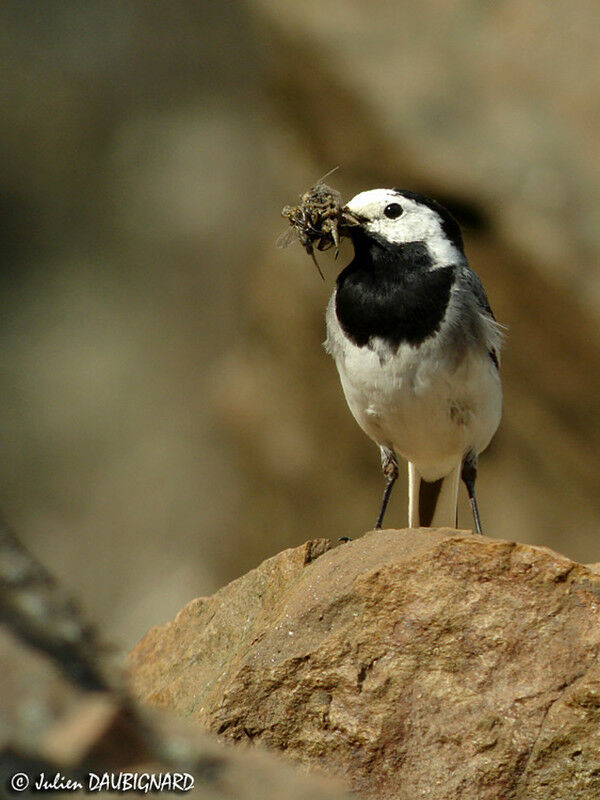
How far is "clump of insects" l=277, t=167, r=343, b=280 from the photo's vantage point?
4.82 meters

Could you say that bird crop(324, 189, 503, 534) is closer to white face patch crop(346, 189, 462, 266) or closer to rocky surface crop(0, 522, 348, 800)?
white face patch crop(346, 189, 462, 266)

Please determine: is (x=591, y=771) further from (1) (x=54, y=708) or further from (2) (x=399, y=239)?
(2) (x=399, y=239)

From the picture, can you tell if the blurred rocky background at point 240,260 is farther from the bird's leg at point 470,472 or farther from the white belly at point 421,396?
the white belly at point 421,396

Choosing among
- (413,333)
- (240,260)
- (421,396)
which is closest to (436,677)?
(421,396)

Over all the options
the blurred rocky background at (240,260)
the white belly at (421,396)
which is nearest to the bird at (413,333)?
the white belly at (421,396)

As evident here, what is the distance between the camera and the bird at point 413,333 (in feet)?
15.3

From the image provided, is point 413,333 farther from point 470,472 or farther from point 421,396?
point 470,472

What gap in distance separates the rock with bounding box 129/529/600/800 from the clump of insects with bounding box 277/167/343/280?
1.52 m

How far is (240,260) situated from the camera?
351 inches

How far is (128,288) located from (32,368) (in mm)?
995

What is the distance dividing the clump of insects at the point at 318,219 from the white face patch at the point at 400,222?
3.0 inches

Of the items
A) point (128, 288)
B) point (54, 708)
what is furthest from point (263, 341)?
point (54, 708)

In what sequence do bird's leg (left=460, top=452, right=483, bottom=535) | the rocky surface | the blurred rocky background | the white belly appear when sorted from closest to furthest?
the rocky surface < the white belly < bird's leg (left=460, top=452, right=483, bottom=535) < the blurred rocky background

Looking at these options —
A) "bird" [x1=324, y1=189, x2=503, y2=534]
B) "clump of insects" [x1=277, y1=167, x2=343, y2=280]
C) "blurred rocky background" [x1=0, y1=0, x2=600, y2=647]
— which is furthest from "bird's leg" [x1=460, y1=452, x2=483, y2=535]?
"blurred rocky background" [x1=0, y1=0, x2=600, y2=647]
